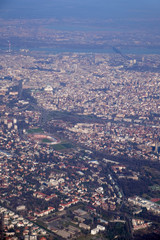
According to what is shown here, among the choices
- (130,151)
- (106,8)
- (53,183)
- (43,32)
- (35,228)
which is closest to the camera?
(35,228)

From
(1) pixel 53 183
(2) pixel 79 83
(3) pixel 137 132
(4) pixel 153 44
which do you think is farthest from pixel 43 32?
(1) pixel 53 183

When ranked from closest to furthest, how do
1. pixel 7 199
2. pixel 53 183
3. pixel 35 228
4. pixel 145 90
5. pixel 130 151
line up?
pixel 35 228, pixel 7 199, pixel 53 183, pixel 130 151, pixel 145 90

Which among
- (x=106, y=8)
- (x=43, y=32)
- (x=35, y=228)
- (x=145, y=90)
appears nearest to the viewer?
(x=35, y=228)

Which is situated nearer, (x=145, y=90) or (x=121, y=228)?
(x=121, y=228)

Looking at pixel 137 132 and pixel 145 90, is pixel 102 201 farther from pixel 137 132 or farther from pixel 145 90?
pixel 145 90

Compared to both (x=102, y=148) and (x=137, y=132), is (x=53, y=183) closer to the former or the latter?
(x=102, y=148)

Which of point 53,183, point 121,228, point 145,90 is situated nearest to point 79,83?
point 145,90
